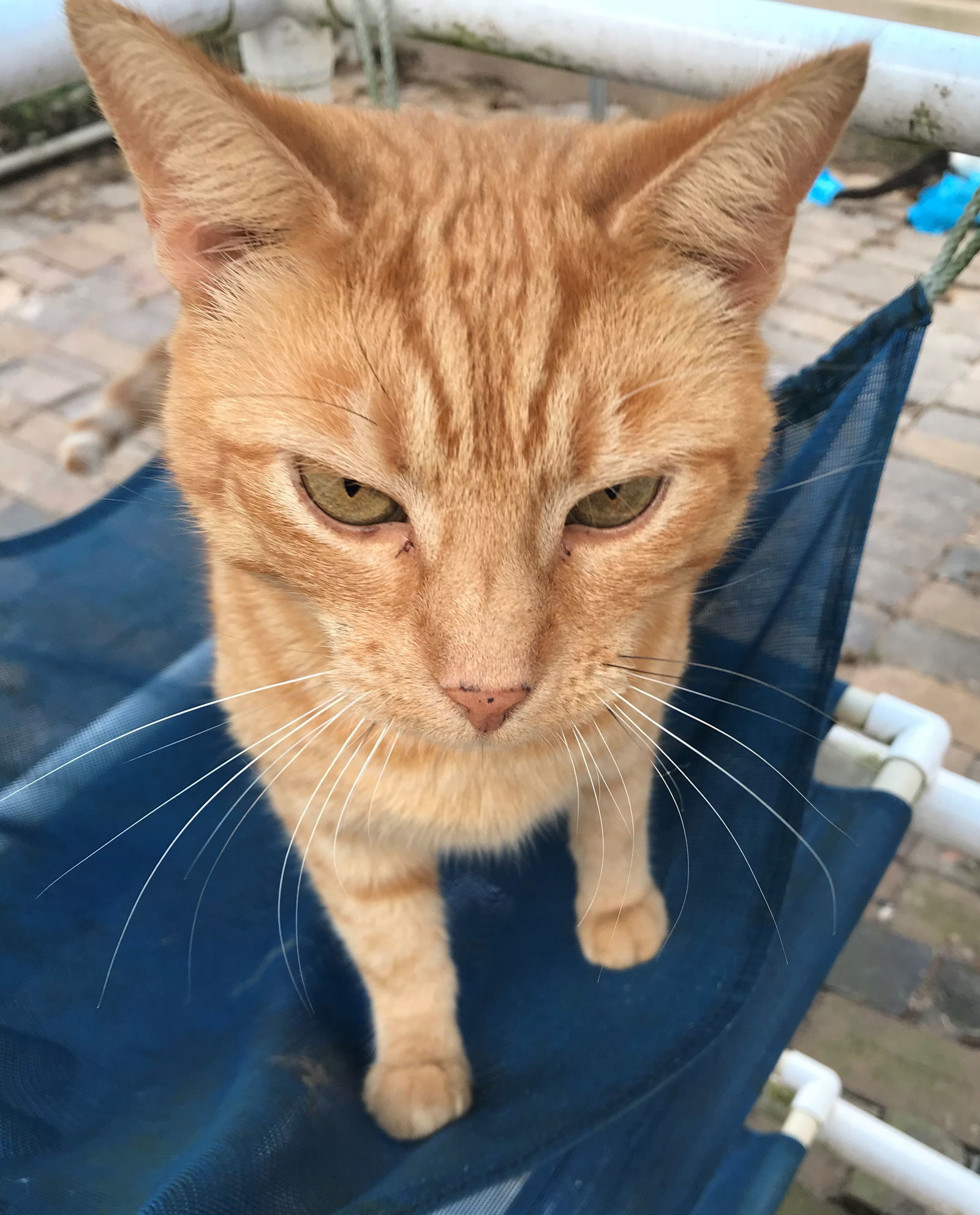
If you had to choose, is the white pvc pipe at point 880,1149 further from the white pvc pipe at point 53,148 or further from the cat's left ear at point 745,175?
the white pvc pipe at point 53,148

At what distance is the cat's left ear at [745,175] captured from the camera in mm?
722

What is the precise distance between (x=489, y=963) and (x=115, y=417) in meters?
1.12

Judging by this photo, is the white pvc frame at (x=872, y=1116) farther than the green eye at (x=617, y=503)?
Yes

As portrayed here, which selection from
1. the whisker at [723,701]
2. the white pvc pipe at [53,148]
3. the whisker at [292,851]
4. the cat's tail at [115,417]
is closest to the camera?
the whisker at [723,701]

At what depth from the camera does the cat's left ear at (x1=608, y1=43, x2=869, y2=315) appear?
2.37 feet

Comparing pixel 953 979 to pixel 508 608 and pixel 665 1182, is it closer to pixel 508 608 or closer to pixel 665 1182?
pixel 665 1182

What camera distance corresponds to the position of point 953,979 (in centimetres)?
184

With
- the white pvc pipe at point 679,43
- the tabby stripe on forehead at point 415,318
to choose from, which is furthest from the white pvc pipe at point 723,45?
the tabby stripe on forehead at point 415,318

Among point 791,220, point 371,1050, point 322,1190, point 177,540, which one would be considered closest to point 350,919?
point 371,1050

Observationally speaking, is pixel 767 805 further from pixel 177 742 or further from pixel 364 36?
pixel 364 36

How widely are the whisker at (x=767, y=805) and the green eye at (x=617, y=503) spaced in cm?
16

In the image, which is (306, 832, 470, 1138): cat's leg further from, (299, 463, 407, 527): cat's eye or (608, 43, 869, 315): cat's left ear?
(608, 43, 869, 315): cat's left ear

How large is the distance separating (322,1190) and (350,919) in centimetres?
32

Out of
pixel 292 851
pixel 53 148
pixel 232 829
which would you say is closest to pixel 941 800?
pixel 292 851
